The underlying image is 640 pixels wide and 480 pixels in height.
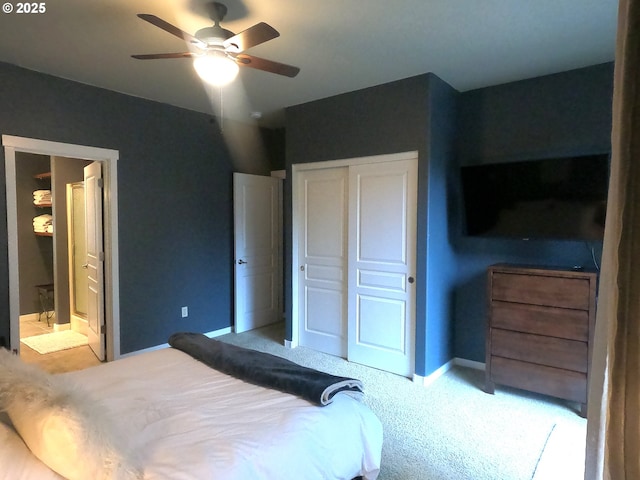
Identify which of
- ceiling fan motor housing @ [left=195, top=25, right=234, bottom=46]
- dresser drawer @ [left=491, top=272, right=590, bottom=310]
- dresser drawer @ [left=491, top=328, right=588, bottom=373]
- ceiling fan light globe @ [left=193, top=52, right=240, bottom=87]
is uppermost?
ceiling fan motor housing @ [left=195, top=25, right=234, bottom=46]

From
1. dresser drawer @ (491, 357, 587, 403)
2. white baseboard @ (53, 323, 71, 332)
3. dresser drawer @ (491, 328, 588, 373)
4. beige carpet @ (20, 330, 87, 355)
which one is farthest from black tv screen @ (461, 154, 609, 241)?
white baseboard @ (53, 323, 71, 332)

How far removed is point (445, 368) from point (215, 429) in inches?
108

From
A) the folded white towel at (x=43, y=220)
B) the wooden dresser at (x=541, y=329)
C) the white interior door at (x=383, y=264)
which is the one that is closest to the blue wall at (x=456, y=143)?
the white interior door at (x=383, y=264)

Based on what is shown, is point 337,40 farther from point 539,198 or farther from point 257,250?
point 257,250

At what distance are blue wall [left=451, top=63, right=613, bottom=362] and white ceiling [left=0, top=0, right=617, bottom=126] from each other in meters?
0.15

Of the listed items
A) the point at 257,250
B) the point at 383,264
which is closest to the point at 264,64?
the point at 383,264

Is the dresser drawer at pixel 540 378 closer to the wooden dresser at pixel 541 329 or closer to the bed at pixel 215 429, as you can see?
the wooden dresser at pixel 541 329

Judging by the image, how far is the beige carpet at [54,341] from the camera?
417cm

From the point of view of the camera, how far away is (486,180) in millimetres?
3279

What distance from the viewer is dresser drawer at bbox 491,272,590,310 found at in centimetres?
279

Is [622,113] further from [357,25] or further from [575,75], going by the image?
[575,75]

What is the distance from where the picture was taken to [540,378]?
294cm

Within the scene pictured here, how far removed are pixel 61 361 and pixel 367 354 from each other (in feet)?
9.98

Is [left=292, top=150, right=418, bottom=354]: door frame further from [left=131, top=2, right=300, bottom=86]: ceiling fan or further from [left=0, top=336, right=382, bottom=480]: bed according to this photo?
[left=0, top=336, right=382, bottom=480]: bed
